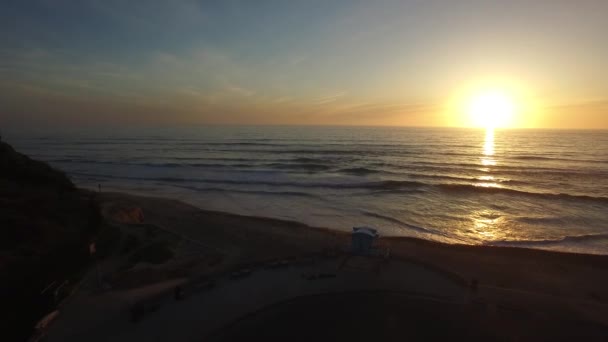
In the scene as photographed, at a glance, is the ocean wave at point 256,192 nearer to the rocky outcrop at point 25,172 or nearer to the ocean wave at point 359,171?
the rocky outcrop at point 25,172

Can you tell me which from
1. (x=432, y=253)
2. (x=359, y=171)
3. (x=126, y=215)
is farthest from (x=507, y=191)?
(x=126, y=215)

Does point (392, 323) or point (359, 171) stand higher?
point (359, 171)

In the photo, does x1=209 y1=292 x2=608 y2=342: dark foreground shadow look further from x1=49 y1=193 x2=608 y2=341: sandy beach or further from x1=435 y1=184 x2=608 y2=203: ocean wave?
x1=435 y1=184 x2=608 y2=203: ocean wave

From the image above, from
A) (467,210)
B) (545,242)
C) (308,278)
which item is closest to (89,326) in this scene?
(308,278)

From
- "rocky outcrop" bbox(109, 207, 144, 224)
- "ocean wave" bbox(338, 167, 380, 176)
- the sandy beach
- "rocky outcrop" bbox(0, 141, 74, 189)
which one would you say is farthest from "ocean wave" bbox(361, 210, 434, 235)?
"rocky outcrop" bbox(0, 141, 74, 189)

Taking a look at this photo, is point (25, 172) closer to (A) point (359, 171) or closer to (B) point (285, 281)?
(B) point (285, 281)

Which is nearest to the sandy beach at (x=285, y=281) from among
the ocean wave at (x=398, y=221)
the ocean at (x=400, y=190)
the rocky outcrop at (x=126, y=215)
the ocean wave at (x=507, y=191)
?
the rocky outcrop at (x=126, y=215)

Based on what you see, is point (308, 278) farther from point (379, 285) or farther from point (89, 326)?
point (89, 326)

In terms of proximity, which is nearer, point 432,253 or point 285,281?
point 285,281
